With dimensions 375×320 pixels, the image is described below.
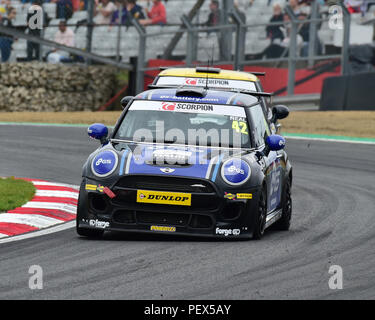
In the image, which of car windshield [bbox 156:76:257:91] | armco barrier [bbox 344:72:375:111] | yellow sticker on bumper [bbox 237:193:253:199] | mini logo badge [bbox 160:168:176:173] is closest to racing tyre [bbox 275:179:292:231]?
yellow sticker on bumper [bbox 237:193:253:199]

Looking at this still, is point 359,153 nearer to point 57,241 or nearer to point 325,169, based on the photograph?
point 325,169

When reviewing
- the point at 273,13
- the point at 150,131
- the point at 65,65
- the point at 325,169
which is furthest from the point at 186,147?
the point at 65,65

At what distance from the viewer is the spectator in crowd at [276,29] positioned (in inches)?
1003

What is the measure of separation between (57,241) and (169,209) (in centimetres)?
107

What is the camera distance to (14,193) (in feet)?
38.6

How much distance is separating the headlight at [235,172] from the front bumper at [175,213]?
115 millimetres

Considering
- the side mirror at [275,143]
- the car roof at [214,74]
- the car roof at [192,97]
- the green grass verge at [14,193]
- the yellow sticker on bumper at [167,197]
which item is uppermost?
the car roof at [192,97]

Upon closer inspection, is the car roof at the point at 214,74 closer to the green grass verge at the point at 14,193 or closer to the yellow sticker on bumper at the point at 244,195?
the green grass verge at the point at 14,193

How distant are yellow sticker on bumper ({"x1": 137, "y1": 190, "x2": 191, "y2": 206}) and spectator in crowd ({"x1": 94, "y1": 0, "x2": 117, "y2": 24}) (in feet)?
61.6

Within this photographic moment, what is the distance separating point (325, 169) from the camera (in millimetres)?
16531

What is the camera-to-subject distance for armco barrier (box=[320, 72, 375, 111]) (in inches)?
904

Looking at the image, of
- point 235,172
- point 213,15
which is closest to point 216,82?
point 235,172

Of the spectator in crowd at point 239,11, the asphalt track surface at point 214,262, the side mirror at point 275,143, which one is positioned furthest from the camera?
the spectator in crowd at point 239,11

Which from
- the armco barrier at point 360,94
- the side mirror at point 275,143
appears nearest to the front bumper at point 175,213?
the side mirror at point 275,143
